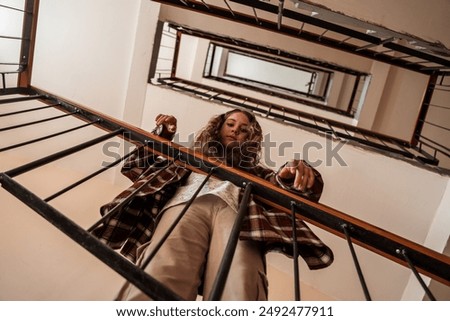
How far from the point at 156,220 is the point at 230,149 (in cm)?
86

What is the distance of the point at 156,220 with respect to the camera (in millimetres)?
1456

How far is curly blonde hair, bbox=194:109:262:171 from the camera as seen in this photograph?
208 centimetres

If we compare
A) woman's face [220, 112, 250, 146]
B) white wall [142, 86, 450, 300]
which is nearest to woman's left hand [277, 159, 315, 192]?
woman's face [220, 112, 250, 146]

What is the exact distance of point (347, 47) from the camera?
215 centimetres

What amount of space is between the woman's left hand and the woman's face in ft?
2.97

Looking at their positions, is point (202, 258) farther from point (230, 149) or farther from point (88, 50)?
point (88, 50)

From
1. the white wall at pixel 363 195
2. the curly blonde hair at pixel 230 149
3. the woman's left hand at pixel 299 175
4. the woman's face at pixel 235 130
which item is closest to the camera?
the woman's left hand at pixel 299 175

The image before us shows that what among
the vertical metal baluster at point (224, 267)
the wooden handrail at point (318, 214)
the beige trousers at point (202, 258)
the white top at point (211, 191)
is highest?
the wooden handrail at point (318, 214)

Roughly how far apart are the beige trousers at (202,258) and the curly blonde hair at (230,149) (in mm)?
633

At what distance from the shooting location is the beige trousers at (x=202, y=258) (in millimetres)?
1082

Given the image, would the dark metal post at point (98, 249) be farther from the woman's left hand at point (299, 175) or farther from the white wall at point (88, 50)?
the white wall at point (88, 50)

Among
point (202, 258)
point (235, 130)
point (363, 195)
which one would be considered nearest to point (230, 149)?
point (235, 130)

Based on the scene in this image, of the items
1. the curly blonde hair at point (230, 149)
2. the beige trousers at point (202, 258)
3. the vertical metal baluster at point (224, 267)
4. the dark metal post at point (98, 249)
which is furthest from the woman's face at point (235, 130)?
the dark metal post at point (98, 249)

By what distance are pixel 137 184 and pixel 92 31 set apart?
2.52m
